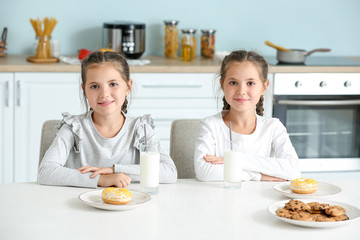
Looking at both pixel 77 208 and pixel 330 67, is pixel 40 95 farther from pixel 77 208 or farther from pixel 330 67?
pixel 77 208

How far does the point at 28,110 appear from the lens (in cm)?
328

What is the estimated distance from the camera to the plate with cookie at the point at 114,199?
1488 millimetres

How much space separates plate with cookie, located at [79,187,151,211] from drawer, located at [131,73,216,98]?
5.75 ft

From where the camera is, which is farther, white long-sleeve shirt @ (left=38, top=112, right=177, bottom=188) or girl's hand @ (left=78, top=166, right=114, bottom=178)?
white long-sleeve shirt @ (left=38, top=112, right=177, bottom=188)

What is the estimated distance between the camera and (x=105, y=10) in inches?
149

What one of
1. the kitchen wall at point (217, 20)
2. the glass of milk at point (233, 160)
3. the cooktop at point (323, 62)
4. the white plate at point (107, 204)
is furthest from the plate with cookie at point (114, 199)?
the kitchen wall at point (217, 20)

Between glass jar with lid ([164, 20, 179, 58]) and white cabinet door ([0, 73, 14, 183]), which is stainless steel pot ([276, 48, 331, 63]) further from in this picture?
white cabinet door ([0, 73, 14, 183])

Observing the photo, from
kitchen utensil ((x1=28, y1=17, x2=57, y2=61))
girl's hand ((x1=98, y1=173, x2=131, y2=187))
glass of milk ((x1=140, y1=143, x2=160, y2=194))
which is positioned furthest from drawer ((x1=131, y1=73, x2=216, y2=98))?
glass of milk ((x1=140, y1=143, x2=160, y2=194))

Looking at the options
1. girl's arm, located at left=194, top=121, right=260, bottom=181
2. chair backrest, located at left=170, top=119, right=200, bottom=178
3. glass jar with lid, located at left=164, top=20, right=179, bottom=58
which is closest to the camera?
girl's arm, located at left=194, top=121, right=260, bottom=181

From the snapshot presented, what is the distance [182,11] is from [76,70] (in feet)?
3.06

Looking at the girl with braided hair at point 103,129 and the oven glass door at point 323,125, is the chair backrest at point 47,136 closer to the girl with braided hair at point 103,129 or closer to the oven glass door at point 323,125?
the girl with braided hair at point 103,129

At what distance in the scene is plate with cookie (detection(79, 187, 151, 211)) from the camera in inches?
58.6

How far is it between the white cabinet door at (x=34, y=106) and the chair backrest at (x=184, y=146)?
3.94 ft

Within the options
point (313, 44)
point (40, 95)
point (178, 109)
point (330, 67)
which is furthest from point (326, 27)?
point (40, 95)
